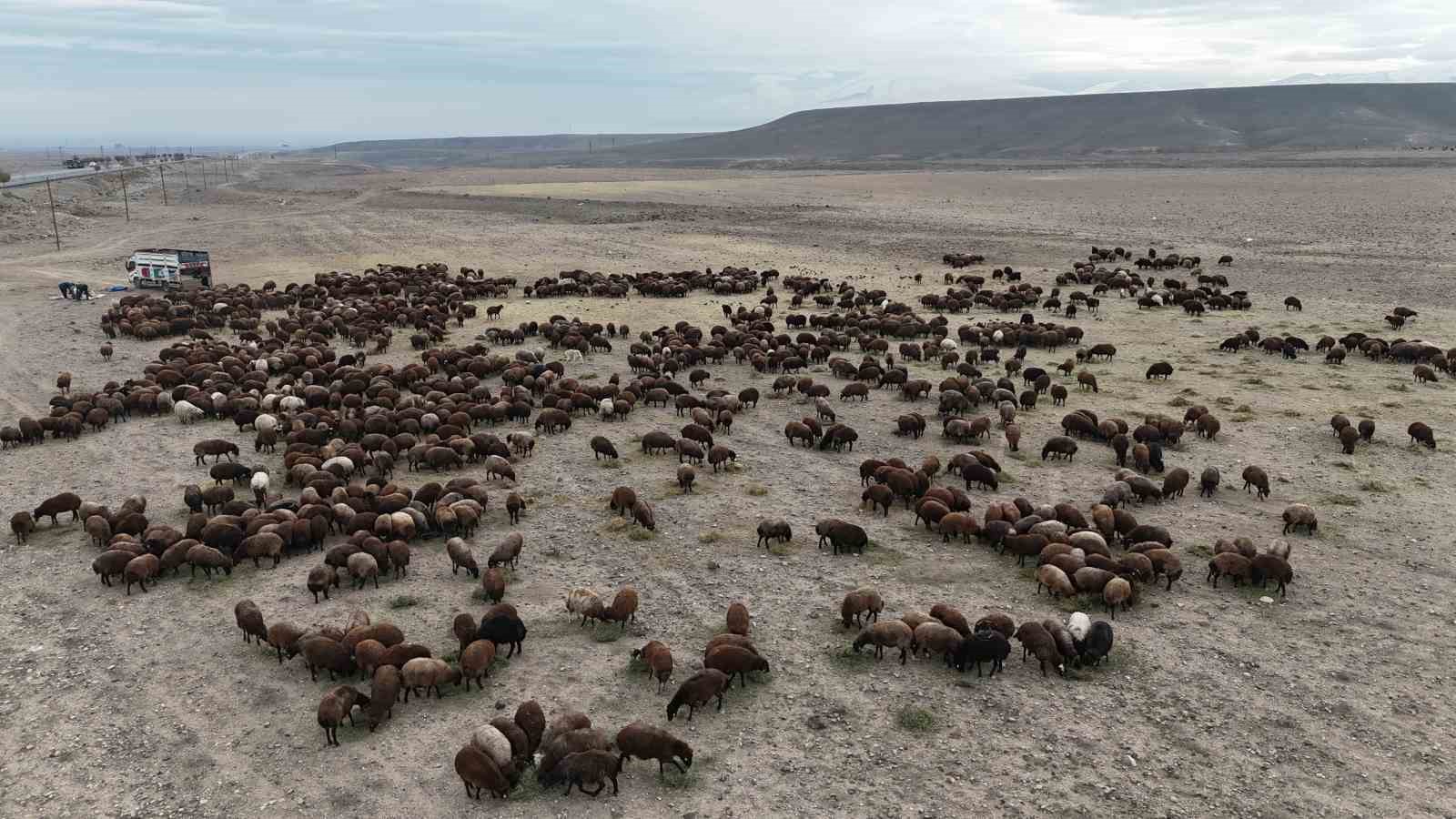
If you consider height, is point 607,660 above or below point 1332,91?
below

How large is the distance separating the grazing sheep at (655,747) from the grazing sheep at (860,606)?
140 inches

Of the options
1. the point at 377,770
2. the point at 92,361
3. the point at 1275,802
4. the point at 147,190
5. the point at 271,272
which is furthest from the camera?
the point at 147,190

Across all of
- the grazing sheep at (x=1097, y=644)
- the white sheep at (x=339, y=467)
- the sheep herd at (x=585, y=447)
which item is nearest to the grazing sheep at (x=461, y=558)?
the sheep herd at (x=585, y=447)

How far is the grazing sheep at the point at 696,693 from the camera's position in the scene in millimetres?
10484

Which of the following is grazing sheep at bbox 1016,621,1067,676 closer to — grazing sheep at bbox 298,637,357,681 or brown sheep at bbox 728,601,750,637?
brown sheep at bbox 728,601,750,637

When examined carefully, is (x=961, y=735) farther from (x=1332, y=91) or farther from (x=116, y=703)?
(x=1332, y=91)

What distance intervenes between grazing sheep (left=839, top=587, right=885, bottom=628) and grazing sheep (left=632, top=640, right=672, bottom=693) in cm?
266

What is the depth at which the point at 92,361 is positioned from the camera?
94.5ft

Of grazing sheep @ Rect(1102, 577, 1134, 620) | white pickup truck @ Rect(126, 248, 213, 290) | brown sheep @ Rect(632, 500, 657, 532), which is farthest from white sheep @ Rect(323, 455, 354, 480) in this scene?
white pickup truck @ Rect(126, 248, 213, 290)

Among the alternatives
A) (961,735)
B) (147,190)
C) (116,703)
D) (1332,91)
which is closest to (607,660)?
(961,735)

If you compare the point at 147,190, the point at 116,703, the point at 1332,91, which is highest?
the point at 1332,91

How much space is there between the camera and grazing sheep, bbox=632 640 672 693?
36.3 ft

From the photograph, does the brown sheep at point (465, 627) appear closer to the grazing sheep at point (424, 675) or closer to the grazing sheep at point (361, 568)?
the grazing sheep at point (424, 675)

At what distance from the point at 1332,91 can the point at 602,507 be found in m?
239
